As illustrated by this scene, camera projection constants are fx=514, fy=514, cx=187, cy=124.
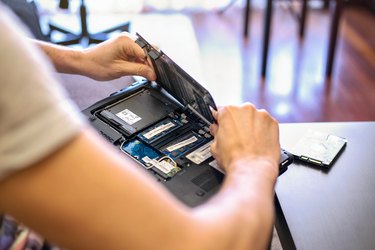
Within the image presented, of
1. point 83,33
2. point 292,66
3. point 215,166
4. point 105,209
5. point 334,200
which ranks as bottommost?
point 292,66

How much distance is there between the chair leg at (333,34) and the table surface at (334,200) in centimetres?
154

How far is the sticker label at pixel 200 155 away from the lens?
90cm

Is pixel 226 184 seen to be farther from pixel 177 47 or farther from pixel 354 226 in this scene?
pixel 177 47

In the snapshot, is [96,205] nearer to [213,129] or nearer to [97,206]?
[97,206]

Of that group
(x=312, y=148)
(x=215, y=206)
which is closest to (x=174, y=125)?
(x=312, y=148)

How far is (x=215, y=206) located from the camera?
598 millimetres

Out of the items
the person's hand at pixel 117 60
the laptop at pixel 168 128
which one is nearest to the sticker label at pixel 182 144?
the laptop at pixel 168 128

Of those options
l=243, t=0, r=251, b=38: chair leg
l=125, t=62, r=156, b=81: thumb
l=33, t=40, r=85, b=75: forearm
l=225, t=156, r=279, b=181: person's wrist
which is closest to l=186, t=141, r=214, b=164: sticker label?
l=225, t=156, r=279, b=181: person's wrist

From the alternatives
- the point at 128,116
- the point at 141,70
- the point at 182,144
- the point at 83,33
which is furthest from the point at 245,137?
the point at 83,33

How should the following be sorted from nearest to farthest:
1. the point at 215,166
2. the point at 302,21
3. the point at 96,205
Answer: the point at 96,205 → the point at 215,166 → the point at 302,21

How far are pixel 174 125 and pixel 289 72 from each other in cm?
184

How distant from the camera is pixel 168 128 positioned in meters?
0.99

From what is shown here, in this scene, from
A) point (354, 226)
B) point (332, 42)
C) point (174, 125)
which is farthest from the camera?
point (332, 42)

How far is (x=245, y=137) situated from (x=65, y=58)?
0.52 m
